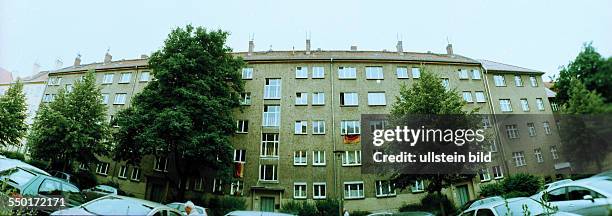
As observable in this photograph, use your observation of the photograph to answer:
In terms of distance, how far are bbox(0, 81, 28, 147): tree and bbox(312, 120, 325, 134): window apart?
1256 centimetres

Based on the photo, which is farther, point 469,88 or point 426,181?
point 469,88

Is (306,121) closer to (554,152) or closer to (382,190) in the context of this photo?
(382,190)

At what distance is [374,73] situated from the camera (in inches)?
776

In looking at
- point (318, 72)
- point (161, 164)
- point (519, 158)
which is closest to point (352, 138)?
point (318, 72)

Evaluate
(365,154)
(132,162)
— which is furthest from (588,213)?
(132,162)

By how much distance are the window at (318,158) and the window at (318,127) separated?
1193mm

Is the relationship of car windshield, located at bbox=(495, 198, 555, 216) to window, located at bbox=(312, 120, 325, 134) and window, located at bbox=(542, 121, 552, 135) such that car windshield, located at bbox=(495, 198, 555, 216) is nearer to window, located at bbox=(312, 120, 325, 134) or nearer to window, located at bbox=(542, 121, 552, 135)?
window, located at bbox=(542, 121, 552, 135)

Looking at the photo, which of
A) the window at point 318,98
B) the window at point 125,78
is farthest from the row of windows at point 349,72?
the window at point 125,78

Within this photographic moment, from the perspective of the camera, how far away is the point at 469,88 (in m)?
16.6

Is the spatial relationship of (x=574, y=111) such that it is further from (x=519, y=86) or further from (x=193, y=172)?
(x=193, y=172)

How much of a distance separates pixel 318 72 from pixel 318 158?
5.50 metres

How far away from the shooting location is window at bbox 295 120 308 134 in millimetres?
18062

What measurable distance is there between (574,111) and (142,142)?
1445cm

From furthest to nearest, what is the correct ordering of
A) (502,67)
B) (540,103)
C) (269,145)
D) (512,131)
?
(269,145), (512,131), (502,67), (540,103)
